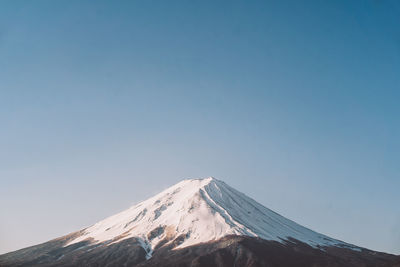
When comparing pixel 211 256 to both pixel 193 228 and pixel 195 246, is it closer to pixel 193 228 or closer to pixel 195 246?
pixel 195 246

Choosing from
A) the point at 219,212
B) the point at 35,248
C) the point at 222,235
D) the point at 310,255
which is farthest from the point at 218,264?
the point at 35,248

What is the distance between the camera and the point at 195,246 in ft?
487

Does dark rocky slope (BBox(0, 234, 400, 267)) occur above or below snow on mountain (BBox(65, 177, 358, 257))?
below

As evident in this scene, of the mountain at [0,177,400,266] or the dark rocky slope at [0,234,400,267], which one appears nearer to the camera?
the dark rocky slope at [0,234,400,267]

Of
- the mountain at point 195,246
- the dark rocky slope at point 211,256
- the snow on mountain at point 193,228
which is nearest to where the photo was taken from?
the dark rocky slope at point 211,256

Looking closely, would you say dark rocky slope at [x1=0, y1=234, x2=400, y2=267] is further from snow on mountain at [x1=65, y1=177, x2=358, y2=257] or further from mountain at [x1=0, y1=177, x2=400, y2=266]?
snow on mountain at [x1=65, y1=177, x2=358, y2=257]

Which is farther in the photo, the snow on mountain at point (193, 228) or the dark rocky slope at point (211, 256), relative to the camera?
the snow on mountain at point (193, 228)

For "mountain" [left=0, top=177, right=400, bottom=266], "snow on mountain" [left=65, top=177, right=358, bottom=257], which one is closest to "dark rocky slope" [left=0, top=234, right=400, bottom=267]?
"mountain" [left=0, top=177, right=400, bottom=266]

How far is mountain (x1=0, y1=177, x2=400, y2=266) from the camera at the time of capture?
439ft

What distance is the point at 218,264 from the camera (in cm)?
12631

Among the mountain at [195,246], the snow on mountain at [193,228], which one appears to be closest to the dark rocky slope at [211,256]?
the mountain at [195,246]

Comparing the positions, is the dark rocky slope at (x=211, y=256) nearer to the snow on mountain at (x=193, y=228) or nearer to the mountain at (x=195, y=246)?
the mountain at (x=195, y=246)

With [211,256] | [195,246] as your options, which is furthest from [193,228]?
[211,256]

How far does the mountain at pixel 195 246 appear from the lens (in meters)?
134
